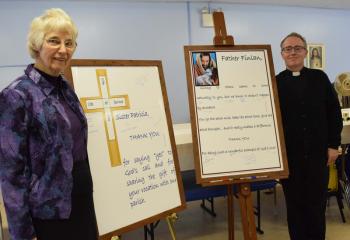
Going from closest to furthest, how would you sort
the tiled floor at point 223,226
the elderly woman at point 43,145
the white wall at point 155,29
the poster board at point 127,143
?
the elderly woman at point 43,145 < the poster board at point 127,143 < the tiled floor at point 223,226 < the white wall at point 155,29

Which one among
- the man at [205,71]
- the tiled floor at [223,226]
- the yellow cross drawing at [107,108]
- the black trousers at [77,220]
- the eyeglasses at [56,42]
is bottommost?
the tiled floor at [223,226]

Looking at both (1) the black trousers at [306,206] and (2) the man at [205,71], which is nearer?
(2) the man at [205,71]

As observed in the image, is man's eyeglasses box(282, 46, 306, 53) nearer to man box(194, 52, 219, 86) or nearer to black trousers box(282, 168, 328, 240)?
man box(194, 52, 219, 86)

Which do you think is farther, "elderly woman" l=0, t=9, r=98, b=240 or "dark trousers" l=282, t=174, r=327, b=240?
"dark trousers" l=282, t=174, r=327, b=240

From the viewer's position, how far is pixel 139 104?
187 cm

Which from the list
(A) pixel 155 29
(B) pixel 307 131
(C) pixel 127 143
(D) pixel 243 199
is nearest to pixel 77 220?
(C) pixel 127 143

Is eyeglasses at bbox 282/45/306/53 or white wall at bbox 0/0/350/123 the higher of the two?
white wall at bbox 0/0/350/123

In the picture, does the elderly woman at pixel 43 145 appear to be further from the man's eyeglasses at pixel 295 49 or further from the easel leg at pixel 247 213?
the man's eyeglasses at pixel 295 49

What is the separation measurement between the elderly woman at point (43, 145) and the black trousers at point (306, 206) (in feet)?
5.23

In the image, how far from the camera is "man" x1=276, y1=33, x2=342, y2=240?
229 centimetres

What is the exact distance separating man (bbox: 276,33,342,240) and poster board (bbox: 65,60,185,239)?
889 mm

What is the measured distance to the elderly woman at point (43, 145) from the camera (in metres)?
1.18

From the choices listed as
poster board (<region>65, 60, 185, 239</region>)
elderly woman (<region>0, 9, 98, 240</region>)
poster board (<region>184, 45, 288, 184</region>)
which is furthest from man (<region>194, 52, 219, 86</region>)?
elderly woman (<region>0, 9, 98, 240</region>)

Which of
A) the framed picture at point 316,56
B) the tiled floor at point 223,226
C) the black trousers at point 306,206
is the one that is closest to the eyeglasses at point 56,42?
the black trousers at point 306,206
